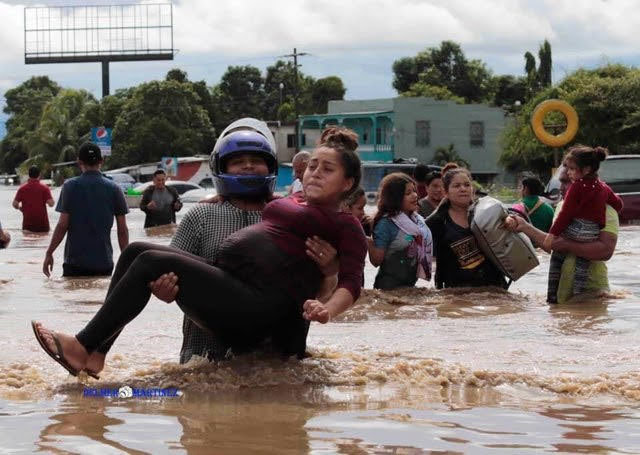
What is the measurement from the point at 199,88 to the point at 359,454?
100614 millimetres

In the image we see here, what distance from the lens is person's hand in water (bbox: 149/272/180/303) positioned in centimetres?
577

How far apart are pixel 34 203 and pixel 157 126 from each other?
69459 mm

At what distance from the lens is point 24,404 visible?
6.02 m

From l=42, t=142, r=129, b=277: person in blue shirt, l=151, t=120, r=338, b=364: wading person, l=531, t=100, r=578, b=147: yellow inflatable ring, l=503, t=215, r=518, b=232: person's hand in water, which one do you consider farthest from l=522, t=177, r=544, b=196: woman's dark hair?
l=531, t=100, r=578, b=147: yellow inflatable ring

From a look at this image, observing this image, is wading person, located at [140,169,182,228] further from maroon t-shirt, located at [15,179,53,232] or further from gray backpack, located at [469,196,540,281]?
gray backpack, located at [469,196,540,281]

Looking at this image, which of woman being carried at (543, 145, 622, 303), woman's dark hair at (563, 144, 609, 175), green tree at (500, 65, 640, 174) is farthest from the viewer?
green tree at (500, 65, 640, 174)

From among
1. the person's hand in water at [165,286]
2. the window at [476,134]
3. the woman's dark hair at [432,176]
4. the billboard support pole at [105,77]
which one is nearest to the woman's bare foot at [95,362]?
the person's hand in water at [165,286]

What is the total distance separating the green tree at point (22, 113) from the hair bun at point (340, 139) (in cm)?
11535

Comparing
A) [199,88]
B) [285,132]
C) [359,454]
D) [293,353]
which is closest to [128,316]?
[293,353]

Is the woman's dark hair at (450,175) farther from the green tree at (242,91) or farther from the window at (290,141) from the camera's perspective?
the green tree at (242,91)

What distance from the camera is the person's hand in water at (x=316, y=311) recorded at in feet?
18.2

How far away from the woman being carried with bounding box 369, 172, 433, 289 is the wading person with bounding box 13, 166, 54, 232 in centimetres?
1096

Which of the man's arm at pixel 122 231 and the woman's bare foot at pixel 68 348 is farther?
the man's arm at pixel 122 231

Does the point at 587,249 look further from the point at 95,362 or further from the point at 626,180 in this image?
the point at 626,180
